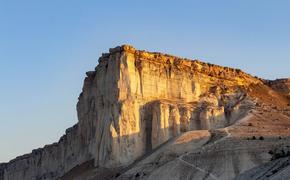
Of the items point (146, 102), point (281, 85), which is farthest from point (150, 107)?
point (281, 85)

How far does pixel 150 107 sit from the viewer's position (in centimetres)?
8744

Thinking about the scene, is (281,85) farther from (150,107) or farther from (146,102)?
(146,102)

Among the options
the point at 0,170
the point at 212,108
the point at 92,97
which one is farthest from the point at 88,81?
the point at 0,170

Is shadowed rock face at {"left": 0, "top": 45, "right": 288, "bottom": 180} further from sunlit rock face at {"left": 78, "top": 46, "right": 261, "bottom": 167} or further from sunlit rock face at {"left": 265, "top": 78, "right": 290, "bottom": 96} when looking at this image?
sunlit rock face at {"left": 265, "top": 78, "right": 290, "bottom": 96}

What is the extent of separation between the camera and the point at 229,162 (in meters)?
69.8

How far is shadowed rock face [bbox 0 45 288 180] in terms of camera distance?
83750 millimetres

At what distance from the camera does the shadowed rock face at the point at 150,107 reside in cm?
8375

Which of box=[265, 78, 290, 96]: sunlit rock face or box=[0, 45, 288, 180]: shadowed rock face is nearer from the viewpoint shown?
box=[0, 45, 288, 180]: shadowed rock face

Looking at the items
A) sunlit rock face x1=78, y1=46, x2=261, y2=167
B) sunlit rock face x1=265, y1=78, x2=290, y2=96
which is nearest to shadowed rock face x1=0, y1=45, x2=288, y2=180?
sunlit rock face x1=78, y1=46, x2=261, y2=167

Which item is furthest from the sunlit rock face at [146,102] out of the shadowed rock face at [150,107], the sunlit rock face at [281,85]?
the sunlit rock face at [281,85]

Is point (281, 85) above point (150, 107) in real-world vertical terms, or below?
above

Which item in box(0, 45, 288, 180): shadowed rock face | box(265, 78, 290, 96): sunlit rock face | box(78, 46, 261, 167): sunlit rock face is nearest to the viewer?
box(0, 45, 288, 180): shadowed rock face

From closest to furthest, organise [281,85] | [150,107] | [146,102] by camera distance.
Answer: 1. [150,107]
2. [146,102]
3. [281,85]

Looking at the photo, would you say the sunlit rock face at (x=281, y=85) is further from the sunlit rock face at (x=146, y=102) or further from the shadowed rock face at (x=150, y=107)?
the sunlit rock face at (x=146, y=102)
